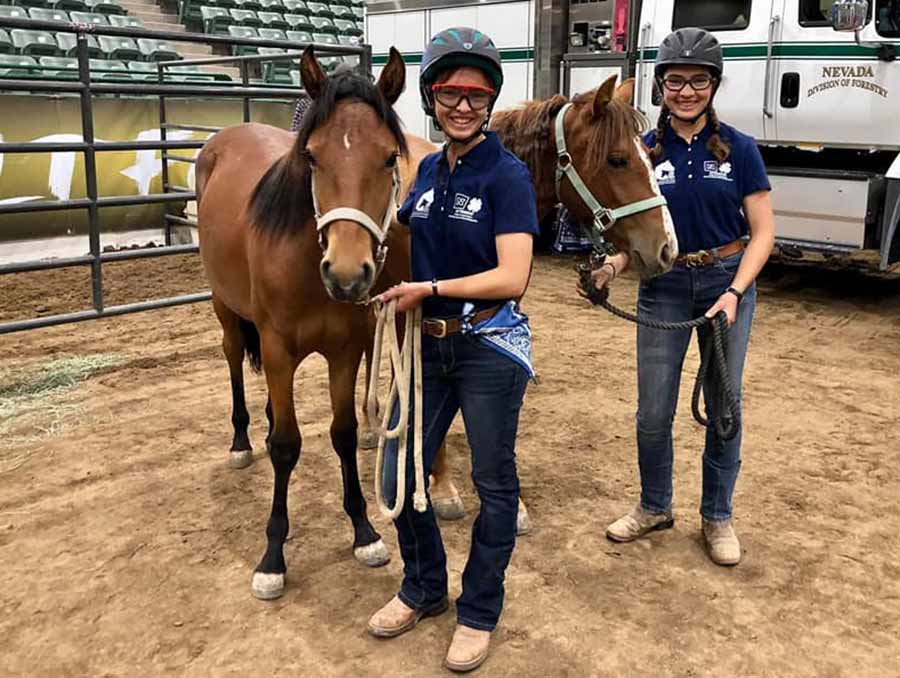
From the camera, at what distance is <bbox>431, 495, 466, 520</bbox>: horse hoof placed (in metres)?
3.04

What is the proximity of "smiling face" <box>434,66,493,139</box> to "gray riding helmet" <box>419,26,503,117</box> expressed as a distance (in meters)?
0.02

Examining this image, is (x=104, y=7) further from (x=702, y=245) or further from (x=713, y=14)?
(x=702, y=245)

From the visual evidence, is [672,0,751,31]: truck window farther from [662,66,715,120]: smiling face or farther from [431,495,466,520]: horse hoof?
[431,495,466,520]: horse hoof

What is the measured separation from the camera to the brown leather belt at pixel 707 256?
2.54 m

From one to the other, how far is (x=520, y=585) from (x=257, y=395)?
7.25 feet

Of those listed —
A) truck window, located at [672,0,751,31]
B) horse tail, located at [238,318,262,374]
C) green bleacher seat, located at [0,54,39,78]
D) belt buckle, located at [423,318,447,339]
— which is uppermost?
truck window, located at [672,0,751,31]

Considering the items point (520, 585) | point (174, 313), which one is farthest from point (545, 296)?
point (520, 585)

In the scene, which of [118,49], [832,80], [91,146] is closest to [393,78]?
[91,146]

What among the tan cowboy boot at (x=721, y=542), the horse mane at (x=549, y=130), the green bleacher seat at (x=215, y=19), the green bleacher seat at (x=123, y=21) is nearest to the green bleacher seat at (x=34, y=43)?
the green bleacher seat at (x=123, y=21)

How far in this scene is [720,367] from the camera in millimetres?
2496

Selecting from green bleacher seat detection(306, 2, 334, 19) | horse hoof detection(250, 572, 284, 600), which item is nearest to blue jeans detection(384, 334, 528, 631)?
horse hoof detection(250, 572, 284, 600)

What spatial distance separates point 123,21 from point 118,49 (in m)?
0.68

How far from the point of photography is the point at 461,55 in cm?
189

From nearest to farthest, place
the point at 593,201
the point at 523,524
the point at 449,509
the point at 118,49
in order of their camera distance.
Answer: the point at 593,201, the point at 523,524, the point at 449,509, the point at 118,49
